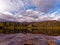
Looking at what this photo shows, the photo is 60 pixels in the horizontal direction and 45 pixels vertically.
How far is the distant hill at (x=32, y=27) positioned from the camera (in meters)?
3.04

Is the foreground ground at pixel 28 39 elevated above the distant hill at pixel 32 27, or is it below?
below

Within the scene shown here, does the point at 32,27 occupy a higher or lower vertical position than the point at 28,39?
higher

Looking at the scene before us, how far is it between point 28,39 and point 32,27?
0.27 metres

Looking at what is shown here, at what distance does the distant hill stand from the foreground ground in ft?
0.27

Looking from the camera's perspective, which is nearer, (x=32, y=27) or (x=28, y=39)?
(x=28, y=39)

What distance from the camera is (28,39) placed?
3023mm

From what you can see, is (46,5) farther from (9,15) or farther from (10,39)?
(10,39)

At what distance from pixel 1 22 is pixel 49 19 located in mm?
956

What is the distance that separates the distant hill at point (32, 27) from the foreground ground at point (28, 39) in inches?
3.3

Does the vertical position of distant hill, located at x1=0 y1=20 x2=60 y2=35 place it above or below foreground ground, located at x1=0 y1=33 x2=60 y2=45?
above

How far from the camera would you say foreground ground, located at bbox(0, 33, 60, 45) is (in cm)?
301

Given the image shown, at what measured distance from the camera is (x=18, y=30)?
10.2ft

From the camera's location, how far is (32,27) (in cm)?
314

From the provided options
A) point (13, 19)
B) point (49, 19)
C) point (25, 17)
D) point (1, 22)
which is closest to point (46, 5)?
point (49, 19)
